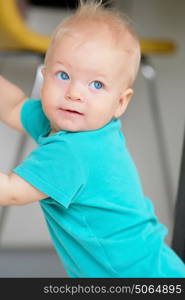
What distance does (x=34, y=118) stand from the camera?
0.96 metres

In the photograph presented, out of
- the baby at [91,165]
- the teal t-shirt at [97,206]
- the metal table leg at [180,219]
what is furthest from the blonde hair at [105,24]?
the metal table leg at [180,219]

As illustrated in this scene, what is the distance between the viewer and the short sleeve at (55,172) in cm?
77

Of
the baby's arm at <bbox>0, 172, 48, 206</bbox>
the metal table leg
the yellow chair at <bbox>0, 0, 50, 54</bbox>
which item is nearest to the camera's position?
the baby's arm at <bbox>0, 172, 48, 206</bbox>

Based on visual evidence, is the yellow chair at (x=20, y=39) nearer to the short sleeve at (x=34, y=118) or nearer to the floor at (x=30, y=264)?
the floor at (x=30, y=264)

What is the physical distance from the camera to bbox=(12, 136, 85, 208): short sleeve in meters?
0.77

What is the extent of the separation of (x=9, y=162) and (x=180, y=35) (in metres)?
0.76

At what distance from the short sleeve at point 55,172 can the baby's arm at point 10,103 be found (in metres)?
0.21

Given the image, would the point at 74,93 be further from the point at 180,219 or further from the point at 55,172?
the point at 180,219

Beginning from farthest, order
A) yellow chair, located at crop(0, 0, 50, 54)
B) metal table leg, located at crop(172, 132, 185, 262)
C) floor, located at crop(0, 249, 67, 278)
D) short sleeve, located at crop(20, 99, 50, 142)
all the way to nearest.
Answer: floor, located at crop(0, 249, 67, 278)
yellow chair, located at crop(0, 0, 50, 54)
metal table leg, located at crop(172, 132, 185, 262)
short sleeve, located at crop(20, 99, 50, 142)

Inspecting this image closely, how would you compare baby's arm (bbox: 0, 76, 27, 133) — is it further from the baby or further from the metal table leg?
the metal table leg

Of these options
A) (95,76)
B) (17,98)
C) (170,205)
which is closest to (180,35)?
(170,205)

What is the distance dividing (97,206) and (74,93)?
17 centimetres

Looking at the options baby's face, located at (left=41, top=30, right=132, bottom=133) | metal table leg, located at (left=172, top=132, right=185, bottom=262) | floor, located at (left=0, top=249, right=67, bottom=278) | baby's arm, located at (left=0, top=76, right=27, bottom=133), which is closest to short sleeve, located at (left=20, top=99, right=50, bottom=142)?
baby's arm, located at (left=0, top=76, right=27, bottom=133)

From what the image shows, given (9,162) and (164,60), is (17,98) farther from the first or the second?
(164,60)
